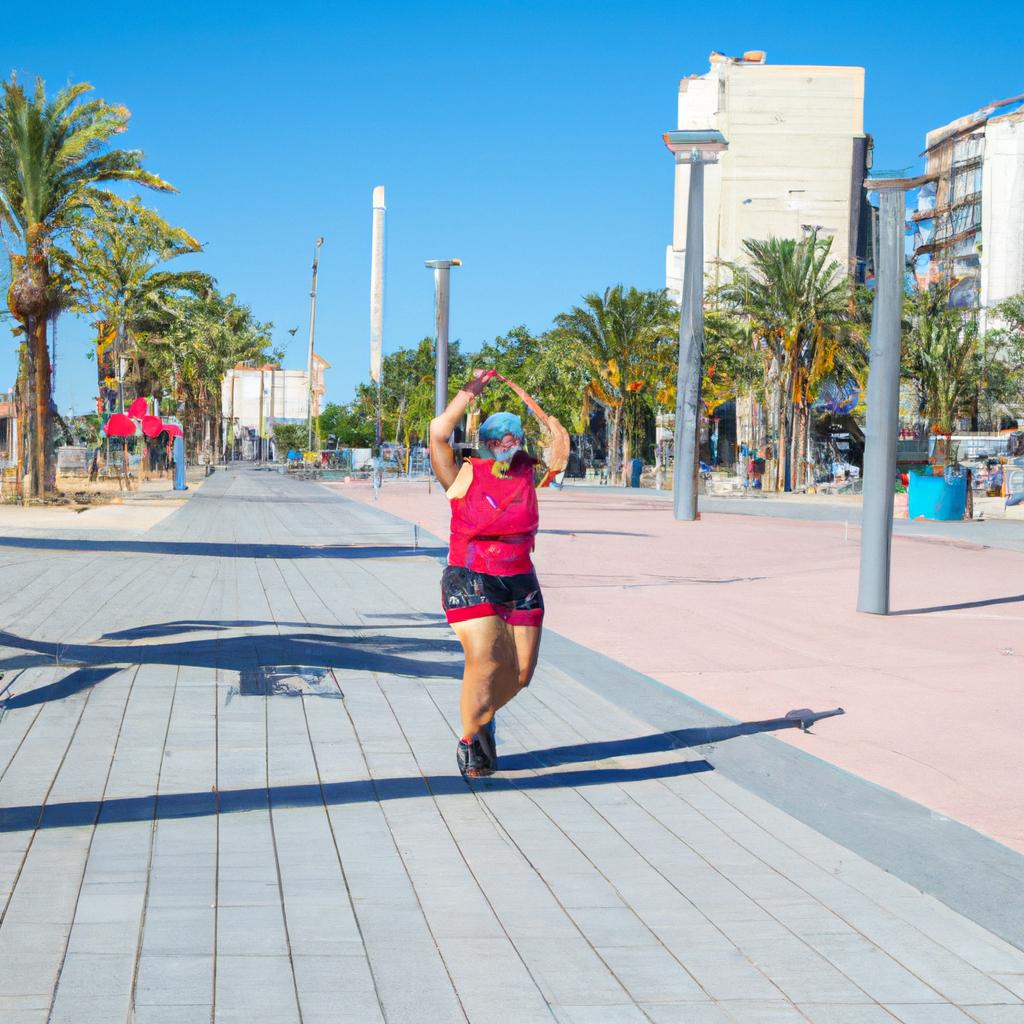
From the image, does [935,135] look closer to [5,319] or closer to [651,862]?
[5,319]

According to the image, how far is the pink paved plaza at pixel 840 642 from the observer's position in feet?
20.8

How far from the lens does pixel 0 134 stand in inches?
1038

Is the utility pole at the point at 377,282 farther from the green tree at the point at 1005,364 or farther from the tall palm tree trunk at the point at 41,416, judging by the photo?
the tall palm tree trunk at the point at 41,416

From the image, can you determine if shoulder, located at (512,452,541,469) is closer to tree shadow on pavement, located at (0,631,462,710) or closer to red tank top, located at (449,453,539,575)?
red tank top, located at (449,453,539,575)

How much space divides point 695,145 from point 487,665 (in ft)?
51.9

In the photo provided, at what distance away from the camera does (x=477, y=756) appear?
18.6 ft

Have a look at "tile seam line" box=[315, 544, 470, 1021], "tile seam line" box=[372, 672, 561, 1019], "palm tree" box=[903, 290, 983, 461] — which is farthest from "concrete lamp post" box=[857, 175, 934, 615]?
"palm tree" box=[903, 290, 983, 461]

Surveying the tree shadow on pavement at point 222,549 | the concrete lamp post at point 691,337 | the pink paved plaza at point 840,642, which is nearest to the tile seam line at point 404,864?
the pink paved plaza at point 840,642

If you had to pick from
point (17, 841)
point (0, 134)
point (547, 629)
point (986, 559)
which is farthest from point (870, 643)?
point (0, 134)

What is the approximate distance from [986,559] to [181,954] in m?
16.8

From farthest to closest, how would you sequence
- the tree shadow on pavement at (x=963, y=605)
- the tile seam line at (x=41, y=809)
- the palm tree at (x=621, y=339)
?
the palm tree at (x=621, y=339), the tree shadow on pavement at (x=963, y=605), the tile seam line at (x=41, y=809)

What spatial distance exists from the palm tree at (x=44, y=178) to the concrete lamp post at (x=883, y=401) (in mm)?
19028

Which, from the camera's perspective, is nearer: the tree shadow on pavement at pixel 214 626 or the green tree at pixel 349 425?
the tree shadow on pavement at pixel 214 626

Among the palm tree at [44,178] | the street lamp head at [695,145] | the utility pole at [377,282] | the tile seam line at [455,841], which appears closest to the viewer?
the tile seam line at [455,841]
